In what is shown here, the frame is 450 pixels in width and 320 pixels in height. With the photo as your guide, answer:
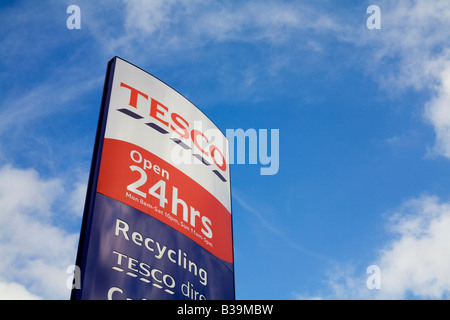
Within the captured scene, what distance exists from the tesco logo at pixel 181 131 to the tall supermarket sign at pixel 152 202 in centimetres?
3

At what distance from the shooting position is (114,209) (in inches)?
310

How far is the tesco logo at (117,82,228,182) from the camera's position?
32.0ft

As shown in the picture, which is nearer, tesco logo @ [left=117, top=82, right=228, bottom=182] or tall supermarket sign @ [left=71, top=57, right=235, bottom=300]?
tall supermarket sign @ [left=71, top=57, right=235, bottom=300]

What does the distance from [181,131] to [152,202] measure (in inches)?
94.8

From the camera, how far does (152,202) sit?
8.71 m

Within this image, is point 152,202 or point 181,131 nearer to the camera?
point 152,202

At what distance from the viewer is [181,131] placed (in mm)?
10625

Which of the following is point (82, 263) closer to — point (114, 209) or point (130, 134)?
point (114, 209)

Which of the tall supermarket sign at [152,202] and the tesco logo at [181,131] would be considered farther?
the tesco logo at [181,131]

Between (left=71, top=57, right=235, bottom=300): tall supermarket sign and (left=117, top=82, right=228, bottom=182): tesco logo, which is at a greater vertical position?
(left=117, top=82, right=228, bottom=182): tesco logo

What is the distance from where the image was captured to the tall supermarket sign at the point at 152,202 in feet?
24.2

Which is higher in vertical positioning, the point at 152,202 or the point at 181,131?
the point at 181,131

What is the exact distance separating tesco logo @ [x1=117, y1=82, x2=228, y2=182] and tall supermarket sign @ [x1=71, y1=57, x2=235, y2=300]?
26 millimetres
